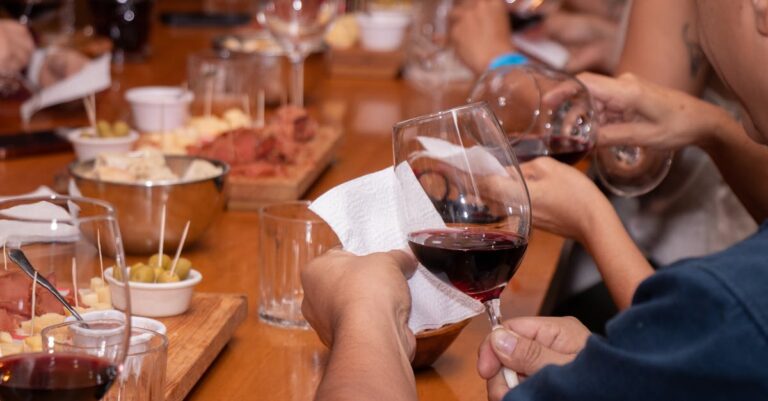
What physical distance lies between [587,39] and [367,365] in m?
2.36

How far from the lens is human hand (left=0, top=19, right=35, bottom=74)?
2.35 meters

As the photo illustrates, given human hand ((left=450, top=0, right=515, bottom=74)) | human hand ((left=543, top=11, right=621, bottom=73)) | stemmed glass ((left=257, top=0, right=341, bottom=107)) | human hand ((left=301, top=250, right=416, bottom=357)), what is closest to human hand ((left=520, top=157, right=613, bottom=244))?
human hand ((left=301, top=250, right=416, bottom=357))

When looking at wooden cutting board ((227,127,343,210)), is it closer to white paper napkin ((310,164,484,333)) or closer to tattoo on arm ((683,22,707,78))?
white paper napkin ((310,164,484,333))

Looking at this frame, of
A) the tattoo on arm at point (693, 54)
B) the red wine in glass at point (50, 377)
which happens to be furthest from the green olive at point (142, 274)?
the tattoo on arm at point (693, 54)

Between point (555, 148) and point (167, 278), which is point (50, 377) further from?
point (555, 148)

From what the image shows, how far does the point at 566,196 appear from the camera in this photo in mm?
1436

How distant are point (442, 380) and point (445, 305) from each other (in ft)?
0.38

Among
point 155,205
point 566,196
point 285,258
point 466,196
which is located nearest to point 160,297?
point 285,258

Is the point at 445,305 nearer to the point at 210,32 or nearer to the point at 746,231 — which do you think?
the point at 746,231

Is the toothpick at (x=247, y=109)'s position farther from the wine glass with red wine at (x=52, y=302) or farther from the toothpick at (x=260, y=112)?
the wine glass with red wine at (x=52, y=302)

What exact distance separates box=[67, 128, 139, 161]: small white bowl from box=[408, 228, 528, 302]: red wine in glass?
94cm

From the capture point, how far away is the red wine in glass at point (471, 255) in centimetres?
101

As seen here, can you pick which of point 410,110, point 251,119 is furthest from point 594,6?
point 251,119

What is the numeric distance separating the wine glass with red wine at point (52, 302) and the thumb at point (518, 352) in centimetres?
35
